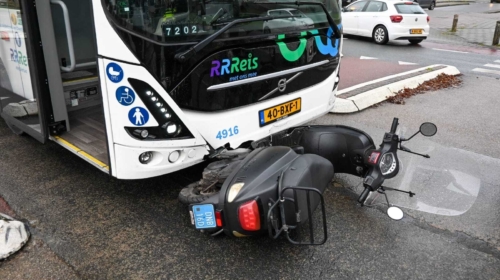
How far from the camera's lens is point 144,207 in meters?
3.68

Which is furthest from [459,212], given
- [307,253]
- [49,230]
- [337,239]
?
[49,230]

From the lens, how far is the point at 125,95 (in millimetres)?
2920

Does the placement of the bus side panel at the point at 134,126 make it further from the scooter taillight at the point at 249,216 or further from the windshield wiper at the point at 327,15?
the windshield wiper at the point at 327,15

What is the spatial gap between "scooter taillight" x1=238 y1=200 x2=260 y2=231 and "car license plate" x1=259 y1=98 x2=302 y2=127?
1252 mm

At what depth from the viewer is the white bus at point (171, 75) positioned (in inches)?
114

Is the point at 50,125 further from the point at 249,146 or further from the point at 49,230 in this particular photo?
the point at 249,146

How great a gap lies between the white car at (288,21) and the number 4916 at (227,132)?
0.85 metres

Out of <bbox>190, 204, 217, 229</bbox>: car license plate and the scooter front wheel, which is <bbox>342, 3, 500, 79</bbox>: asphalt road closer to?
the scooter front wheel

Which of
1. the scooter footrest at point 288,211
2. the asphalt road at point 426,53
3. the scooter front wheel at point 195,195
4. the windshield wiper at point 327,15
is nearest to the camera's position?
the scooter footrest at point 288,211

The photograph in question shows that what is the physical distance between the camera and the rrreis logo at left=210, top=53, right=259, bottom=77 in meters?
3.19

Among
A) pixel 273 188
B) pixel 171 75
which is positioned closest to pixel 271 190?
pixel 273 188

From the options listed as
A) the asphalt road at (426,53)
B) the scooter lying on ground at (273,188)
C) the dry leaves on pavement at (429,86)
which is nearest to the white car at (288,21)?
the scooter lying on ground at (273,188)

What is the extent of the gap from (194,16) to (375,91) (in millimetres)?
4830

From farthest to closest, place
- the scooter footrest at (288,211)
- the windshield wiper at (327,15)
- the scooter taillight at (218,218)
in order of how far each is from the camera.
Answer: the windshield wiper at (327,15), the scooter taillight at (218,218), the scooter footrest at (288,211)
